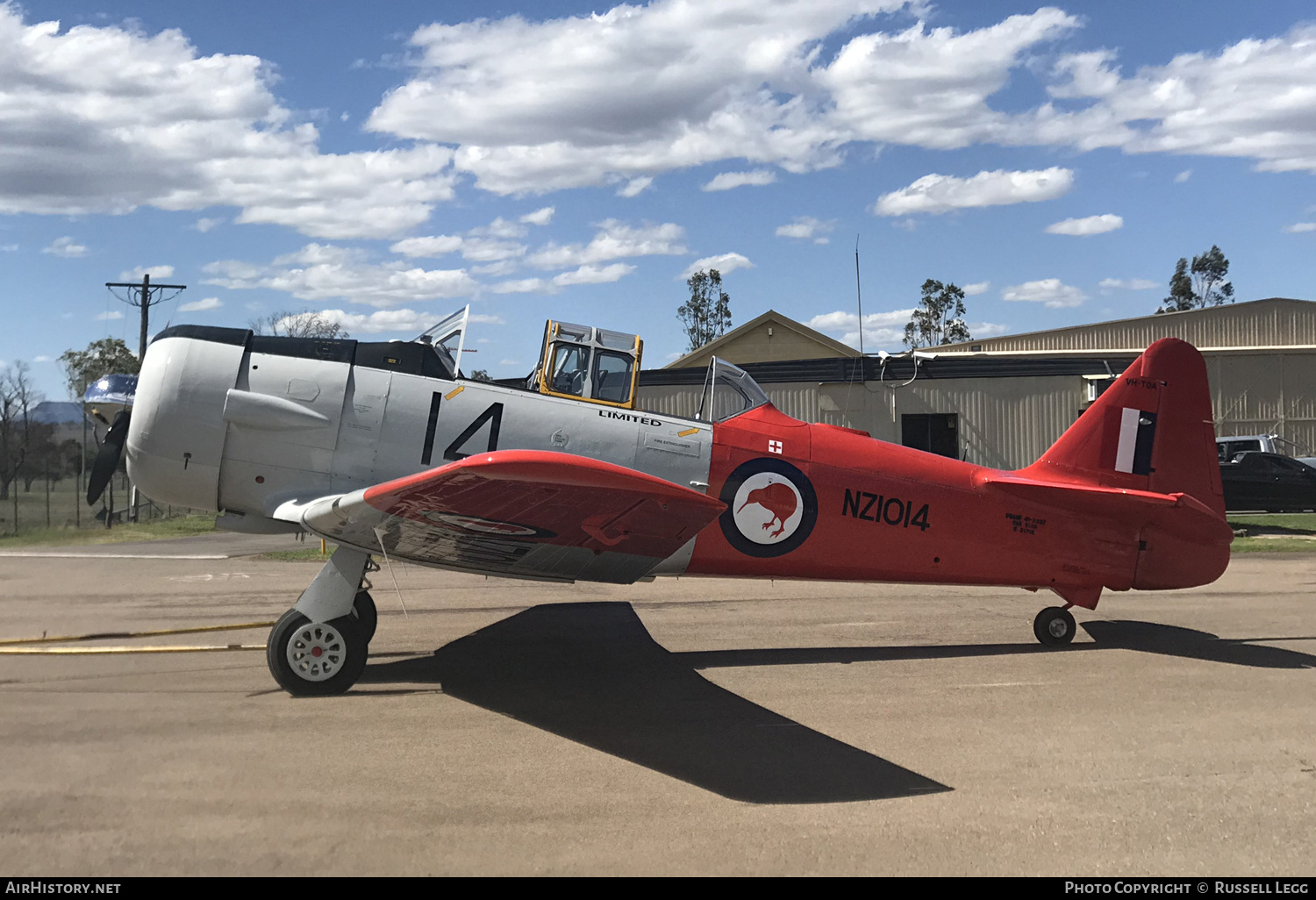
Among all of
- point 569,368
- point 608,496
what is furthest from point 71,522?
point 608,496

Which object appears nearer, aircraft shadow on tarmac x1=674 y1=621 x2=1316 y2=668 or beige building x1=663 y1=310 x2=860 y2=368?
aircraft shadow on tarmac x1=674 y1=621 x2=1316 y2=668

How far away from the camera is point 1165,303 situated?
91.9 meters

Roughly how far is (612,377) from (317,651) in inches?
116

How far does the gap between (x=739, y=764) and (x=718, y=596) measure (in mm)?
5866

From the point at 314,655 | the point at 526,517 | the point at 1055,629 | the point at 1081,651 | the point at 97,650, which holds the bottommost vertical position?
the point at 97,650

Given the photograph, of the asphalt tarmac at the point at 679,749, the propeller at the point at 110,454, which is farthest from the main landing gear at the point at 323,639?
the propeller at the point at 110,454

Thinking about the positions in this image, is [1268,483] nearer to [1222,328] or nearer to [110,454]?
[1222,328]

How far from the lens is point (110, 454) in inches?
273

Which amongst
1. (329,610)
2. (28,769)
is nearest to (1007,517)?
(329,610)

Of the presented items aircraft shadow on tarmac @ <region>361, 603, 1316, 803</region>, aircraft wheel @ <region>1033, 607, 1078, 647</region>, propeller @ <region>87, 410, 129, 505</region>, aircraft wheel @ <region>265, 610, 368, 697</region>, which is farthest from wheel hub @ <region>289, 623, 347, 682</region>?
aircraft wheel @ <region>1033, 607, 1078, 647</region>

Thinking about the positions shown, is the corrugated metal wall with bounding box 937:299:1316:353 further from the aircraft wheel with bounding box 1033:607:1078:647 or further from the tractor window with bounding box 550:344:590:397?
the tractor window with bounding box 550:344:590:397

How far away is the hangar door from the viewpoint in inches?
1026

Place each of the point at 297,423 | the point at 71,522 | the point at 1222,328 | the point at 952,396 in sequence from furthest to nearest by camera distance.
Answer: the point at 1222,328 → the point at 952,396 → the point at 71,522 → the point at 297,423

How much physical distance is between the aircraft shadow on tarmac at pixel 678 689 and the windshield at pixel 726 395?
2.12m
